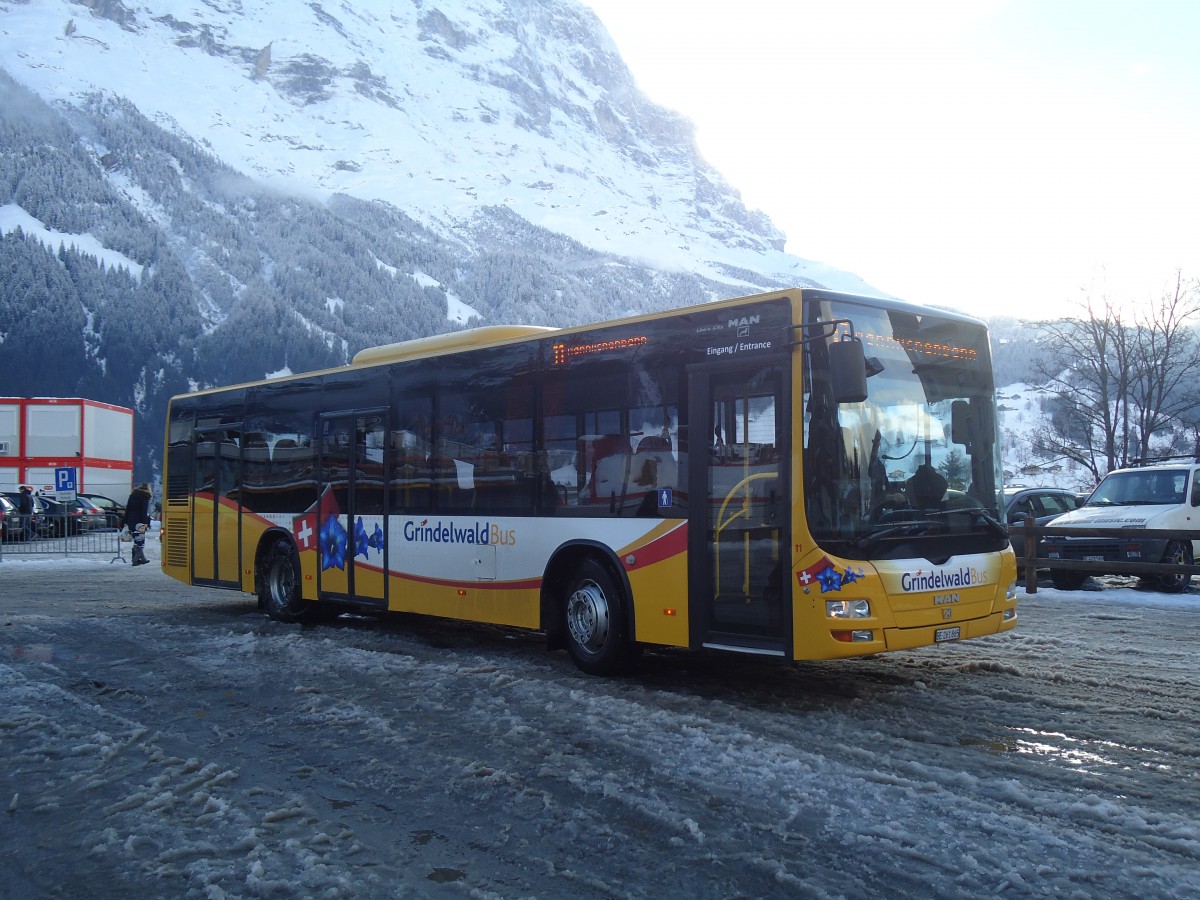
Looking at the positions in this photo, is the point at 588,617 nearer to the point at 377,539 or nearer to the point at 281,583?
the point at 377,539

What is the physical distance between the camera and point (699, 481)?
302 inches

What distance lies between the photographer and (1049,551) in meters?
16.3

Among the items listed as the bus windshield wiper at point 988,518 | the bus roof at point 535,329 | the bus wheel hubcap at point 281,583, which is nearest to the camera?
the bus roof at point 535,329

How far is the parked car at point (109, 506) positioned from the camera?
1449 inches

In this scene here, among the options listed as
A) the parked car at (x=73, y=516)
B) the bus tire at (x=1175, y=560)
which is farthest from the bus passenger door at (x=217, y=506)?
the parked car at (x=73, y=516)

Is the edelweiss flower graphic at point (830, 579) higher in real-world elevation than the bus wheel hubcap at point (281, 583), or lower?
higher

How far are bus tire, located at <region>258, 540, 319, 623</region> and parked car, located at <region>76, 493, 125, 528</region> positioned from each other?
2617 centimetres

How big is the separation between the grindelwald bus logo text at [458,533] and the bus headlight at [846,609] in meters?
3.24

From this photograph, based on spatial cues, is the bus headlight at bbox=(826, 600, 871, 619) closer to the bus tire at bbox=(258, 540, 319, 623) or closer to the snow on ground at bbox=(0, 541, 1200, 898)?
the snow on ground at bbox=(0, 541, 1200, 898)

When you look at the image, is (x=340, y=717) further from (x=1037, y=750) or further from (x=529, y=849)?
(x=1037, y=750)

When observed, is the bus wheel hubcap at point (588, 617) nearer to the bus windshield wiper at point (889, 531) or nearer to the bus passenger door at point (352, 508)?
the bus windshield wiper at point (889, 531)

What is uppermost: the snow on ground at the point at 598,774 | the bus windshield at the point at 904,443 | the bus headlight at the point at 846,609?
the bus windshield at the point at 904,443

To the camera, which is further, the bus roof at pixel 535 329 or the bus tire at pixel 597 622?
the bus tire at pixel 597 622

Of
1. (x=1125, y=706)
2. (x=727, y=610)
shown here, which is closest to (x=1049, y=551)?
(x=1125, y=706)
